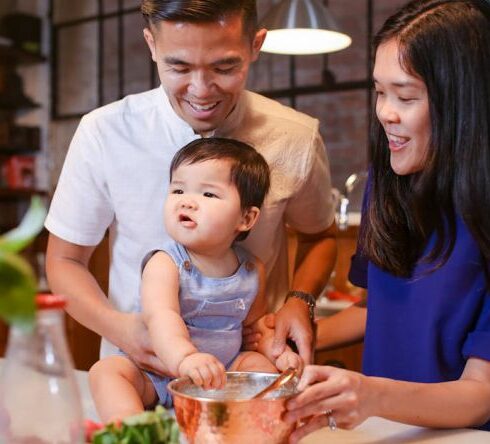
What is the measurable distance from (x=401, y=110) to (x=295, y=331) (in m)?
0.49

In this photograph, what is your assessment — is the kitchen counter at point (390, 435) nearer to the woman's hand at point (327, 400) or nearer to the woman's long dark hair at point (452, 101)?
the woman's hand at point (327, 400)

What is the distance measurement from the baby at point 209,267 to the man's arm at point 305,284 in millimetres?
42

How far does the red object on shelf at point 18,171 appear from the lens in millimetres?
7008

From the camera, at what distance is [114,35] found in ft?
24.1

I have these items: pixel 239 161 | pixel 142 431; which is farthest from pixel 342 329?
pixel 142 431

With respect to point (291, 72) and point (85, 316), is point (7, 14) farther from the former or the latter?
point (85, 316)

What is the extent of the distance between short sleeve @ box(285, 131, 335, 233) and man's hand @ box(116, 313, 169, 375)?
517 millimetres

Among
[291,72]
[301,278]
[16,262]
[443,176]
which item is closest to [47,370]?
[16,262]

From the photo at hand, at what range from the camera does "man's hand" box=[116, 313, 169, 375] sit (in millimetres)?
1396

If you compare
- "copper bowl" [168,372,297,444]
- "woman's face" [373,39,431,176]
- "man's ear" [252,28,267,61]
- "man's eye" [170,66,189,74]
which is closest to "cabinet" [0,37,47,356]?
"man's ear" [252,28,267,61]

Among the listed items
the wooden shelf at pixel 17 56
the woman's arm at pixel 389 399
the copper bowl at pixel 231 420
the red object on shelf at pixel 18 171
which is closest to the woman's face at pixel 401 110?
the woman's arm at pixel 389 399

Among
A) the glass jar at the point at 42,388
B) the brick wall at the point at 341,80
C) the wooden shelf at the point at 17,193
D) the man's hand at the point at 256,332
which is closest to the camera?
the glass jar at the point at 42,388

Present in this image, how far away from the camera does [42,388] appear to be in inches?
27.3

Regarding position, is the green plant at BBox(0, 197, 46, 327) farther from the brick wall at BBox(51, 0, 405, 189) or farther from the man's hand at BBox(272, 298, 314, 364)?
the brick wall at BBox(51, 0, 405, 189)
